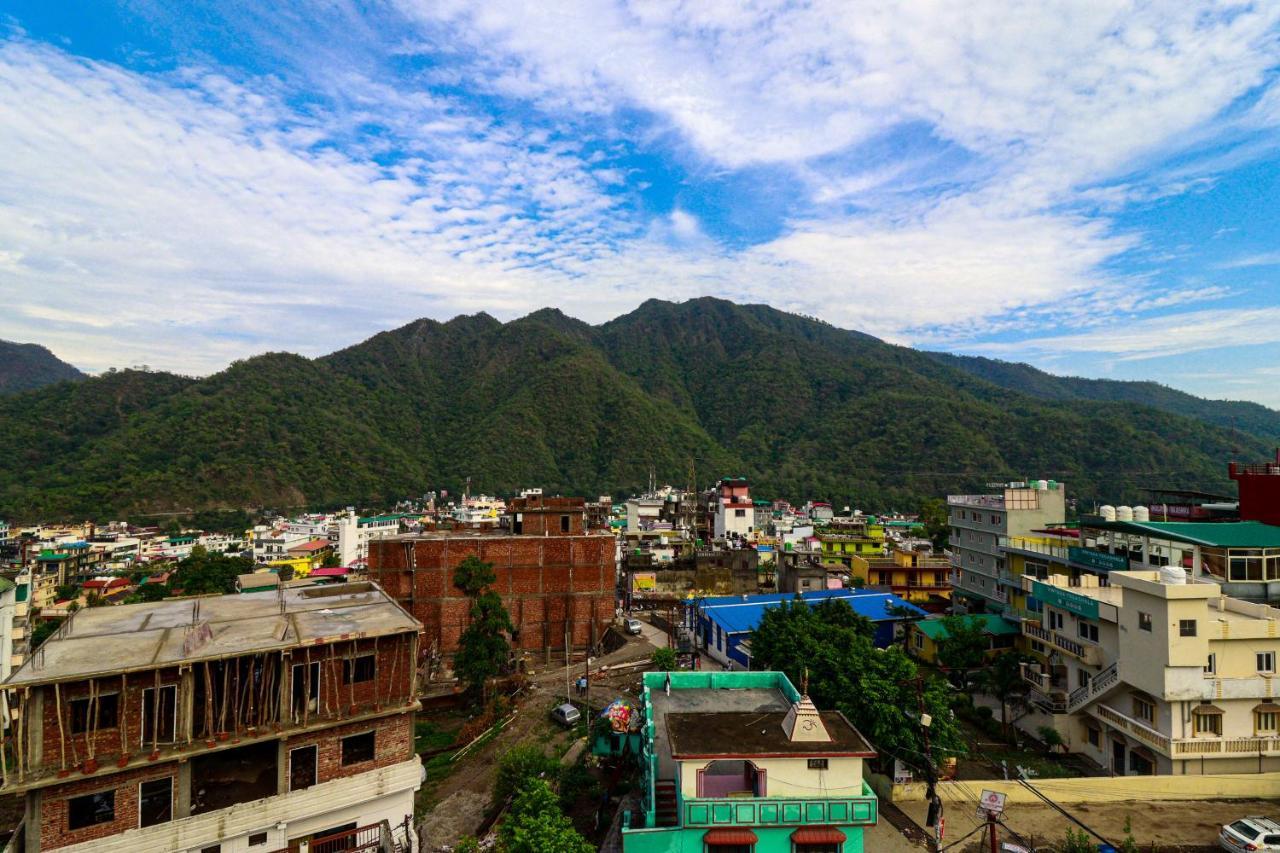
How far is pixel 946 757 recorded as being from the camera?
676 inches

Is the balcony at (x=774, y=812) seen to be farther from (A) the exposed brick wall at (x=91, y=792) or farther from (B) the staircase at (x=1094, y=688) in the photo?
(B) the staircase at (x=1094, y=688)

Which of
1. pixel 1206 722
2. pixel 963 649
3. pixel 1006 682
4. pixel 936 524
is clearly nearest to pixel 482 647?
pixel 963 649

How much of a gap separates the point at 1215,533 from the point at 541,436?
127 meters

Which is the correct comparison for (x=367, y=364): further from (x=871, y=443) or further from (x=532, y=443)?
(x=871, y=443)

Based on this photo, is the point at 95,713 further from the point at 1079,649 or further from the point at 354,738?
the point at 1079,649

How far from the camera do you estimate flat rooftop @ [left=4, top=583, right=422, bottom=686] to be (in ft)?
38.7

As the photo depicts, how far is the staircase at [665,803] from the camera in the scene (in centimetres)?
1362

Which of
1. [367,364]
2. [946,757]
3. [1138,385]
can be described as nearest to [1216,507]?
[946,757]

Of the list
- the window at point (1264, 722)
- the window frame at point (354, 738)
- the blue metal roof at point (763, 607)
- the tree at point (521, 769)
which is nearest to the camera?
the window frame at point (354, 738)

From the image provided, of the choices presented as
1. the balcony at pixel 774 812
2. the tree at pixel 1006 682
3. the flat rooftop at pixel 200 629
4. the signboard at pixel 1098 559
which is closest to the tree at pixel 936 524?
the signboard at pixel 1098 559

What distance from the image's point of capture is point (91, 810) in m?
11.5

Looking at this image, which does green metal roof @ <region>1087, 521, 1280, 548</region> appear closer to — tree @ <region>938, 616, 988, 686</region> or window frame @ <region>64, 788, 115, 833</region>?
tree @ <region>938, 616, 988, 686</region>

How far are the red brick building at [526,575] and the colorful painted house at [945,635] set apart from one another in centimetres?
1812

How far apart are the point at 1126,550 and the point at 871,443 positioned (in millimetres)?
107371
